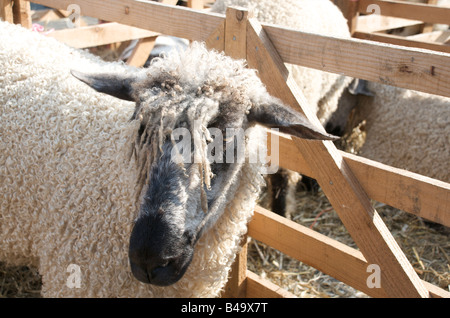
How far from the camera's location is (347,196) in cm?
200

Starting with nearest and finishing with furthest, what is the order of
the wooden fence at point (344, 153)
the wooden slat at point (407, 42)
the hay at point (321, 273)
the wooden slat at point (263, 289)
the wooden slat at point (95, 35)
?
the wooden fence at point (344, 153)
the wooden slat at point (263, 289)
the hay at point (321, 273)
the wooden slat at point (95, 35)
the wooden slat at point (407, 42)

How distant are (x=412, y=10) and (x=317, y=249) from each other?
10.7ft

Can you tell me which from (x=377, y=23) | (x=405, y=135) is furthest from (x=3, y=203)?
(x=377, y=23)

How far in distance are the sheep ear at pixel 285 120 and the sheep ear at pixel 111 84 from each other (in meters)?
0.53

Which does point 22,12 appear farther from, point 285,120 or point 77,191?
point 285,120

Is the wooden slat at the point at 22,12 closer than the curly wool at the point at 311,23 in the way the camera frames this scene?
Yes

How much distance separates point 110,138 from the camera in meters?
2.19

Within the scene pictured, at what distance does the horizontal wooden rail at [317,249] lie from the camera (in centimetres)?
226

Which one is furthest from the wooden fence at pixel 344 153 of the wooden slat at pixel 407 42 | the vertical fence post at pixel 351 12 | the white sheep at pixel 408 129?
the vertical fence post at pixel 351 12

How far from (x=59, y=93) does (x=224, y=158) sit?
3.57ft

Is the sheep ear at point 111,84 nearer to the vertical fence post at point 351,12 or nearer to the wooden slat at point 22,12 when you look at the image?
the wooden slat at point 22,12
